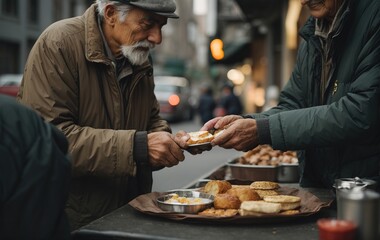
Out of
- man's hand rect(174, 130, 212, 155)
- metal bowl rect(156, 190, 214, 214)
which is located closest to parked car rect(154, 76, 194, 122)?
man's hand rect(174, 130, 212, 155)

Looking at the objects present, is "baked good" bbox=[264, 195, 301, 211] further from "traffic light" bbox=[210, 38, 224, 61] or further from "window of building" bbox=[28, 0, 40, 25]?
"window of building" bbox=[28, 0, 40, 25]

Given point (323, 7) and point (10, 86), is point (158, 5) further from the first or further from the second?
point (10, 86)

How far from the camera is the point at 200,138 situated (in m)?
3.20

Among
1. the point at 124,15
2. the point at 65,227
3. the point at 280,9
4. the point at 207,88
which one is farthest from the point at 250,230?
the point at 207,88

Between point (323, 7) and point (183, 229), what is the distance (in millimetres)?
1466

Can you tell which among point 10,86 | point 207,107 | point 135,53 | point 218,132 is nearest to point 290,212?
point 218,132

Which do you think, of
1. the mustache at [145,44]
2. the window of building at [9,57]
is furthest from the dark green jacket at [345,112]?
the window of building at [9,57]

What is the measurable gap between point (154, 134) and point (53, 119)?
1.82 ft

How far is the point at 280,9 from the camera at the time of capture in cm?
1752

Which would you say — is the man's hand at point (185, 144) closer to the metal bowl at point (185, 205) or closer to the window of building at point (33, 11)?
the metal bowl at point (185, 205)

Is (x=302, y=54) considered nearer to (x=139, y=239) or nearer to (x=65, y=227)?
(x=139, y=239)

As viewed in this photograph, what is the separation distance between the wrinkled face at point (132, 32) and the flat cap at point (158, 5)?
56 mm

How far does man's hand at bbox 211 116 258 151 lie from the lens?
2.93m

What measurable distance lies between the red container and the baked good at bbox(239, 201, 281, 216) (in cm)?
55
